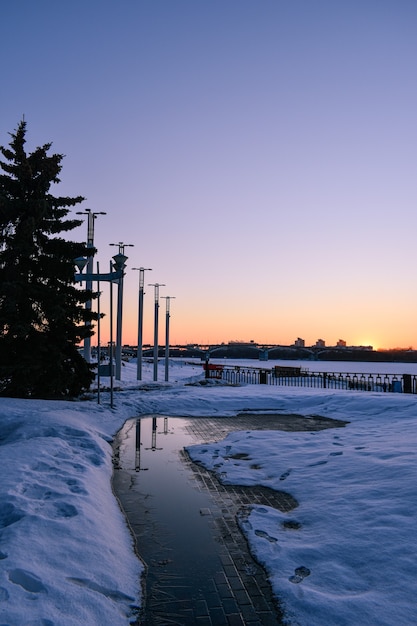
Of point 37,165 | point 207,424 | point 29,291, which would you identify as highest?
point 37,165

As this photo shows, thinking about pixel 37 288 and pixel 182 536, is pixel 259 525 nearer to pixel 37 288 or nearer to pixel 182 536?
pixel 182 536

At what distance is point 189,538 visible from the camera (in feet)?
17.9

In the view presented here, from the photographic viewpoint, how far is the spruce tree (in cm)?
1579

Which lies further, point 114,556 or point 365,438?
point 365,438

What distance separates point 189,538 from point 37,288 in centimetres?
1313

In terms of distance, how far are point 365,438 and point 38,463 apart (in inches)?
290

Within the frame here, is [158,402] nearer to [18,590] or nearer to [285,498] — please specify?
[285,498]

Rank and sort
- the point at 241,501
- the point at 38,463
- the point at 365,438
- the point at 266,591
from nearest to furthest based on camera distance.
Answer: the point at 266,591
the point at 241,501
the point at 38,463
the point at 365,438

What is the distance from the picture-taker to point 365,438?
34.4ft

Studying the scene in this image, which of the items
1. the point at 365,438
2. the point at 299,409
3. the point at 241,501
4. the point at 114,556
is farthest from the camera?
the point at 299,409

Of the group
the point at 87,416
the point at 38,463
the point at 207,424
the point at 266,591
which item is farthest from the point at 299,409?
the point at 266,591

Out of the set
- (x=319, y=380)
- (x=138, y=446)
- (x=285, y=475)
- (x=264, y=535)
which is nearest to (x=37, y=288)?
(x=138, y=446)

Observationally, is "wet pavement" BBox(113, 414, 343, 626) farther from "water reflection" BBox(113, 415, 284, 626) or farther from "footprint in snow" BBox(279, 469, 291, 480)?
"footprint in snow" BBox(279, 469, 291, 480)

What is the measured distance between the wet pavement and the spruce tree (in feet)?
22.2
